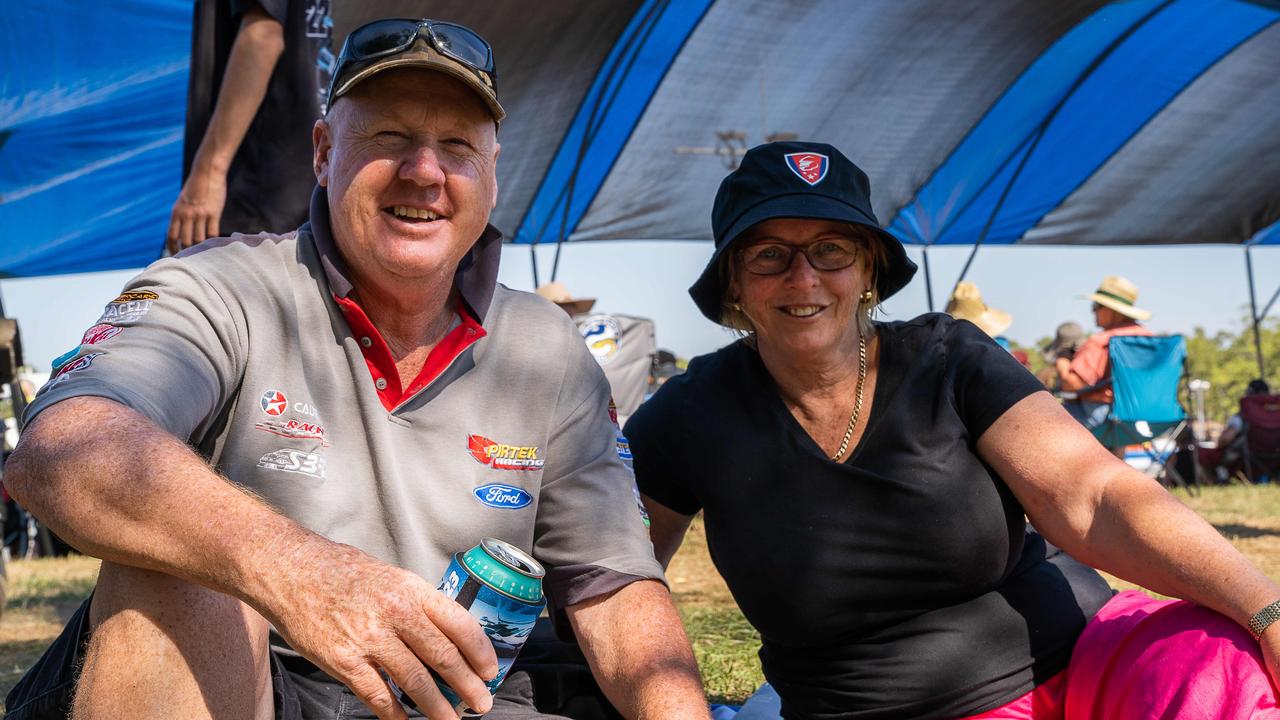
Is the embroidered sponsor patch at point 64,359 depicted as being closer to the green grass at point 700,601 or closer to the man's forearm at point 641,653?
the man's forearm at point 641,653

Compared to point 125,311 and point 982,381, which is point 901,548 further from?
point 125,311

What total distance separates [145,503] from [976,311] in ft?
25.2

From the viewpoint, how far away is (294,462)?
164 centimetres

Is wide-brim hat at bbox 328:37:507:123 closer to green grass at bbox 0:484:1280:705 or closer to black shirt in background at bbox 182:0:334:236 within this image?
black shirt in background at bbox 182:0:334:236

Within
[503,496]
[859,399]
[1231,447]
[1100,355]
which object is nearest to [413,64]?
[503,496]

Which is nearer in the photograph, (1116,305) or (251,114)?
(251,114)

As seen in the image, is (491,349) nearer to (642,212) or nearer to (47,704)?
(47,704)

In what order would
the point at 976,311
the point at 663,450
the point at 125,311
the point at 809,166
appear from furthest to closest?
the point at 976,311 < the point at 663,450 < the point at 809,166 < the point at 125,311

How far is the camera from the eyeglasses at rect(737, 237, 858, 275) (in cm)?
221

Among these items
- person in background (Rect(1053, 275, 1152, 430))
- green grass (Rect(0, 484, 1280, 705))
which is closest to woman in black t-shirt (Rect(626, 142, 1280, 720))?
green grass (Rect(0, 484, 1280, 705))

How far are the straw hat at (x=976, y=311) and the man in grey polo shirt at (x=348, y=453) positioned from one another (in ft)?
21.9

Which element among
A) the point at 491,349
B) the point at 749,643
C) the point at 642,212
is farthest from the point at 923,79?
the point at 491,349

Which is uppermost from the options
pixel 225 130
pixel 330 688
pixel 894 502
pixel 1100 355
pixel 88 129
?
pixel 88 129

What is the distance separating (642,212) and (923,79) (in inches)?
117
